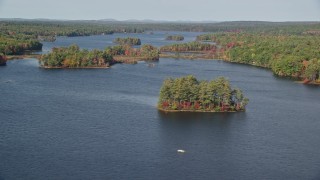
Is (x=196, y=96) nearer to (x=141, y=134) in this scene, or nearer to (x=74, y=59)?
(x=141, y=134)

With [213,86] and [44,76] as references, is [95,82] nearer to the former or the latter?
[44,76]

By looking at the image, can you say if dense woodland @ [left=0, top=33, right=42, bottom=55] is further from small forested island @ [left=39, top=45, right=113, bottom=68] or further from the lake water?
the lake water

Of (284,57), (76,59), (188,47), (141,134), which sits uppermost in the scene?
(284,57)

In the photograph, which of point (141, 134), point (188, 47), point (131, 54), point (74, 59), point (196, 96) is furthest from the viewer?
point (188, 47)

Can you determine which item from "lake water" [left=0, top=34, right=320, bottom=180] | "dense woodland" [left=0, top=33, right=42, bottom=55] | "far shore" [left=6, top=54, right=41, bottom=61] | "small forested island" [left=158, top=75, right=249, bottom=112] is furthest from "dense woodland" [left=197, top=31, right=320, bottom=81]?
"dense woodland" [left=0, top=33, right=42, bottom=55]

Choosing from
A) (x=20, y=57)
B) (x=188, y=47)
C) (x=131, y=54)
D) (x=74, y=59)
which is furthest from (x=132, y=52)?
(x=74, y=59)

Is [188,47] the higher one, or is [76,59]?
[76,59]

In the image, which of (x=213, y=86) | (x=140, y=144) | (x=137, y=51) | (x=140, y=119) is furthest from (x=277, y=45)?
(x=140, y=144)
